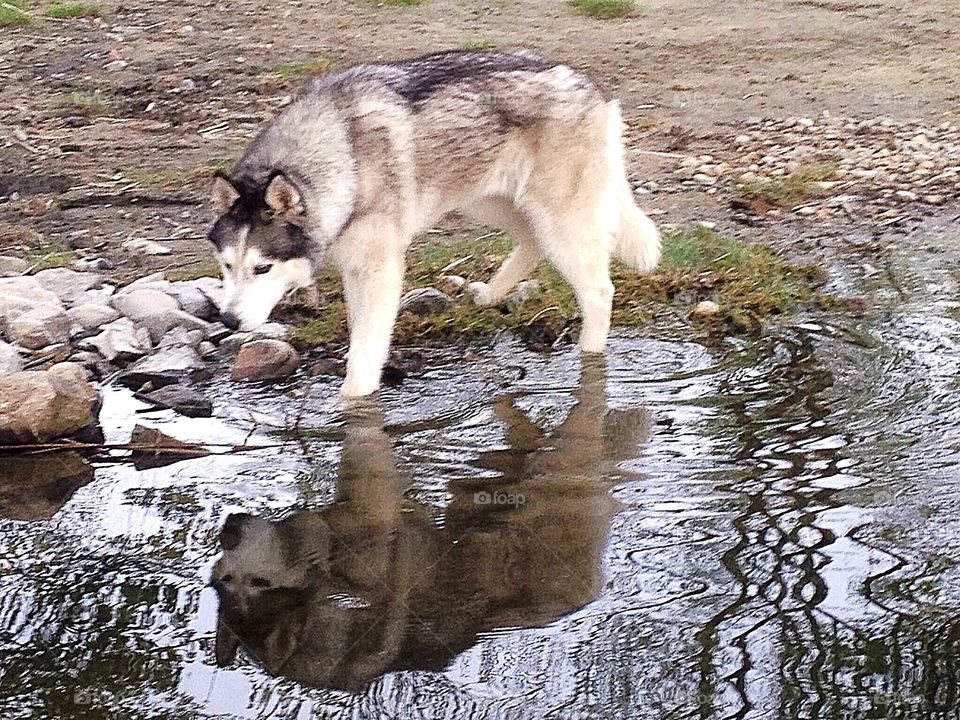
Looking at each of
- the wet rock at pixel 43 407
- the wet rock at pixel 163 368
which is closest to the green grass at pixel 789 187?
the wet rock at pixel 163 368

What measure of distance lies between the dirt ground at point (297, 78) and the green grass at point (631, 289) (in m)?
0.68

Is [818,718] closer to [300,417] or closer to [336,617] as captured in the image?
[336,617]

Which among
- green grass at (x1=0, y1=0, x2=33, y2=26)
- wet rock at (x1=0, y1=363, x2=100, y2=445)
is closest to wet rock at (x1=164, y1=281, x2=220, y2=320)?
wet rock at (x1=0, y1=363, x2=100, y2=445)

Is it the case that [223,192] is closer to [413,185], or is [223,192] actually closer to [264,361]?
[264,361]

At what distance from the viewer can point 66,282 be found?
6000 mm

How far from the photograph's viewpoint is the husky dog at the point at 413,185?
4727mm

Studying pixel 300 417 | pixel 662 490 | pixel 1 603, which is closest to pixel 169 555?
pixel 1 603

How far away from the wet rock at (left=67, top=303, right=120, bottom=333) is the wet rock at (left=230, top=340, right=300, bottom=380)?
810 millimetres

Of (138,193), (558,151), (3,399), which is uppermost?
(558,151)

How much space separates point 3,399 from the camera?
4320mm

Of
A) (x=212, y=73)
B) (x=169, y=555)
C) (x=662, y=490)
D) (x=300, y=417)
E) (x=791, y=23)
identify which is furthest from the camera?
(x=791, y=23)

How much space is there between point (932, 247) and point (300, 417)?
3597mm

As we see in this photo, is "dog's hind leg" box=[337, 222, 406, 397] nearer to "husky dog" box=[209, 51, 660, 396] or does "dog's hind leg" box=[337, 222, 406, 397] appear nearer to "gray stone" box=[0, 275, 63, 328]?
"husky dog" box=[209, 51, 660, 396]

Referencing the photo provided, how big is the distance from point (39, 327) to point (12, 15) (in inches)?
264
